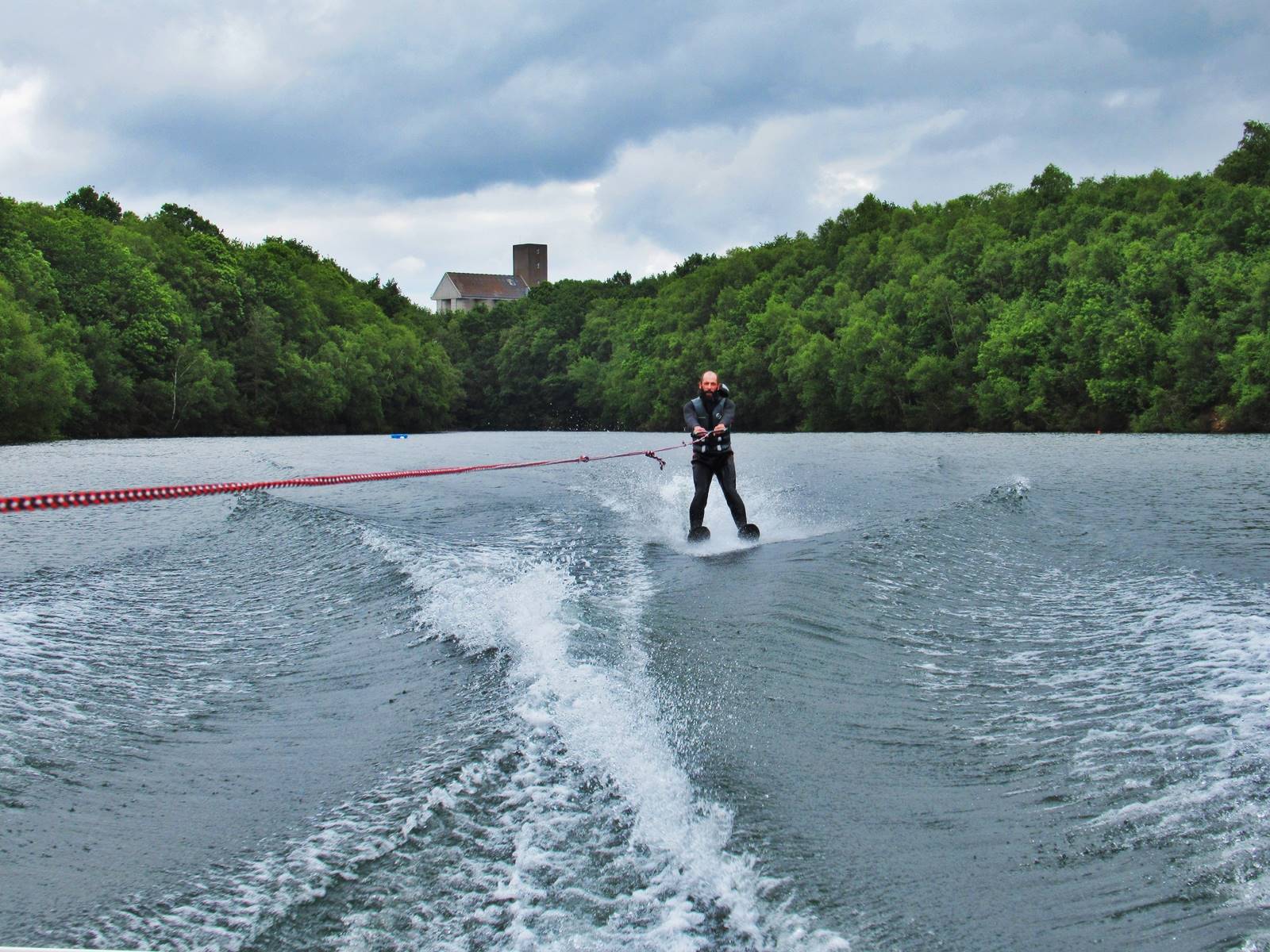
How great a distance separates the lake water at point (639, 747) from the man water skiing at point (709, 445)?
1.73 ft

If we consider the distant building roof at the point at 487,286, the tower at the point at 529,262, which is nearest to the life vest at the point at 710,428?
the distant building roof at the point at 487,286

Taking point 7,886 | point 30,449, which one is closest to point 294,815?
point 7,886

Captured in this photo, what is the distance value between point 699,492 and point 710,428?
0.76 m

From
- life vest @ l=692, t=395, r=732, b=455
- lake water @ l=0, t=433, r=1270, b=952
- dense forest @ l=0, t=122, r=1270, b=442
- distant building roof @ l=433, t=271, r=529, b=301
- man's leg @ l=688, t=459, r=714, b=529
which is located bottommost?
lake water @ l=0, t=433, r=1270, b=952

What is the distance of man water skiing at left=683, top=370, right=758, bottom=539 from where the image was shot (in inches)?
453

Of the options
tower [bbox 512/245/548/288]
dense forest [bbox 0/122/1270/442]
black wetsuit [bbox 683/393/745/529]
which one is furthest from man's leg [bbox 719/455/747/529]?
tower [bbox 512/245/548/288]

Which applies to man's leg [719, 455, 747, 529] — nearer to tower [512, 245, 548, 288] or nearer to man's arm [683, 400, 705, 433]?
man's arm [683, 400, 705, 433]

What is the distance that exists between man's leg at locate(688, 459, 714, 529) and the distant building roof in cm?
16320

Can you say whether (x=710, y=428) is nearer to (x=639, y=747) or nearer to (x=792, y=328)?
(x=639, y=747)

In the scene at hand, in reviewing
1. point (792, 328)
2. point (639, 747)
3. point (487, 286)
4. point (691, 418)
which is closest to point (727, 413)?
point (691, 418)

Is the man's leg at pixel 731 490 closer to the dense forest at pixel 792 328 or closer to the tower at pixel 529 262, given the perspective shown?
the dense forest at pixel 792 328

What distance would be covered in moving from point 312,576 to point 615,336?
8705 centimetres

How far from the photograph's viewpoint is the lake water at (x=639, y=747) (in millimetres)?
3441

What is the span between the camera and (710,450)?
11.6m
